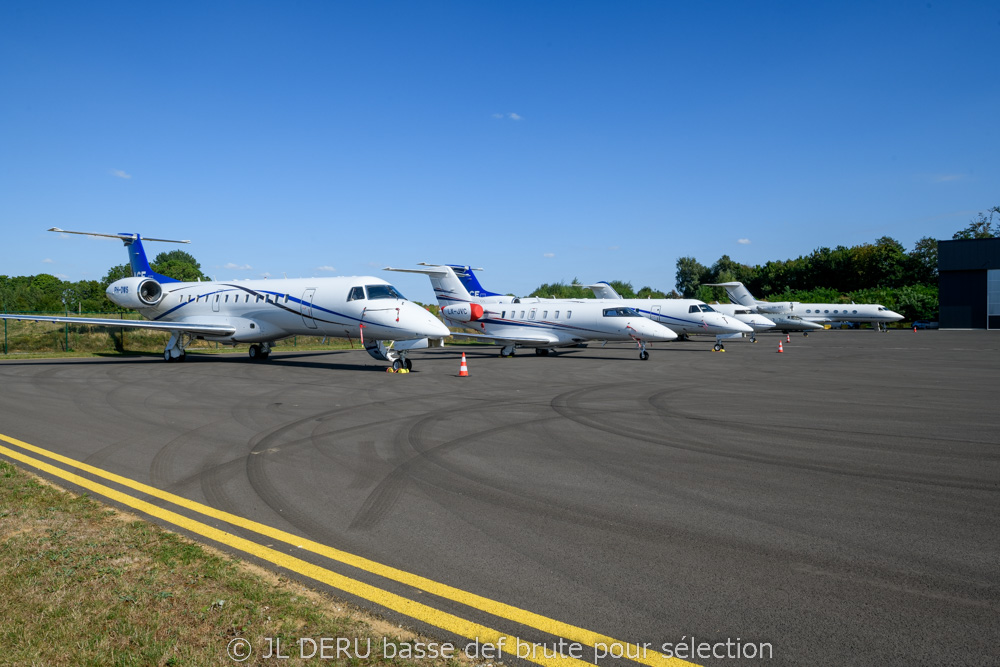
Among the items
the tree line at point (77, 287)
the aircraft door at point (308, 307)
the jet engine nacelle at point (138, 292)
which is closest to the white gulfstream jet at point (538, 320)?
the aircraft door at point (308, 307)

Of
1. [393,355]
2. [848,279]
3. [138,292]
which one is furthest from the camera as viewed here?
[848,279]

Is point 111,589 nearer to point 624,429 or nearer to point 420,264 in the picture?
point 624,429

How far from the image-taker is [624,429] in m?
9.35

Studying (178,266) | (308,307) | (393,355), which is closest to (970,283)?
(393,355)

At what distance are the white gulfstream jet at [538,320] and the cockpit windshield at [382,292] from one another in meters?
5.81

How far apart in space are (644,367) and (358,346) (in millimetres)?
21825

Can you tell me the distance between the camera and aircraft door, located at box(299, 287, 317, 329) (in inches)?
845

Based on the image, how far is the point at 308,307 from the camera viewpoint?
846 inches

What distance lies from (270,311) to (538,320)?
11.4 m

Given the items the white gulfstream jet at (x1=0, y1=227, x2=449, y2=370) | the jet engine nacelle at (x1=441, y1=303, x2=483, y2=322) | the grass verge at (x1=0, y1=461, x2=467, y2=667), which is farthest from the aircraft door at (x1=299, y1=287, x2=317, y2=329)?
the grass verge at (x1=0, y1=461, x2=467, y2=667)

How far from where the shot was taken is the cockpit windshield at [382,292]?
20.2 metres

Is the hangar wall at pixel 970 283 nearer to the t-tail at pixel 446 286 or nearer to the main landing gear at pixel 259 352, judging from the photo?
the t-tail at pixel 446 286

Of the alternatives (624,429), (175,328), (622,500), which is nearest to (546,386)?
(624,429)

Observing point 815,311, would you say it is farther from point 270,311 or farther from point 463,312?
point 270,311
